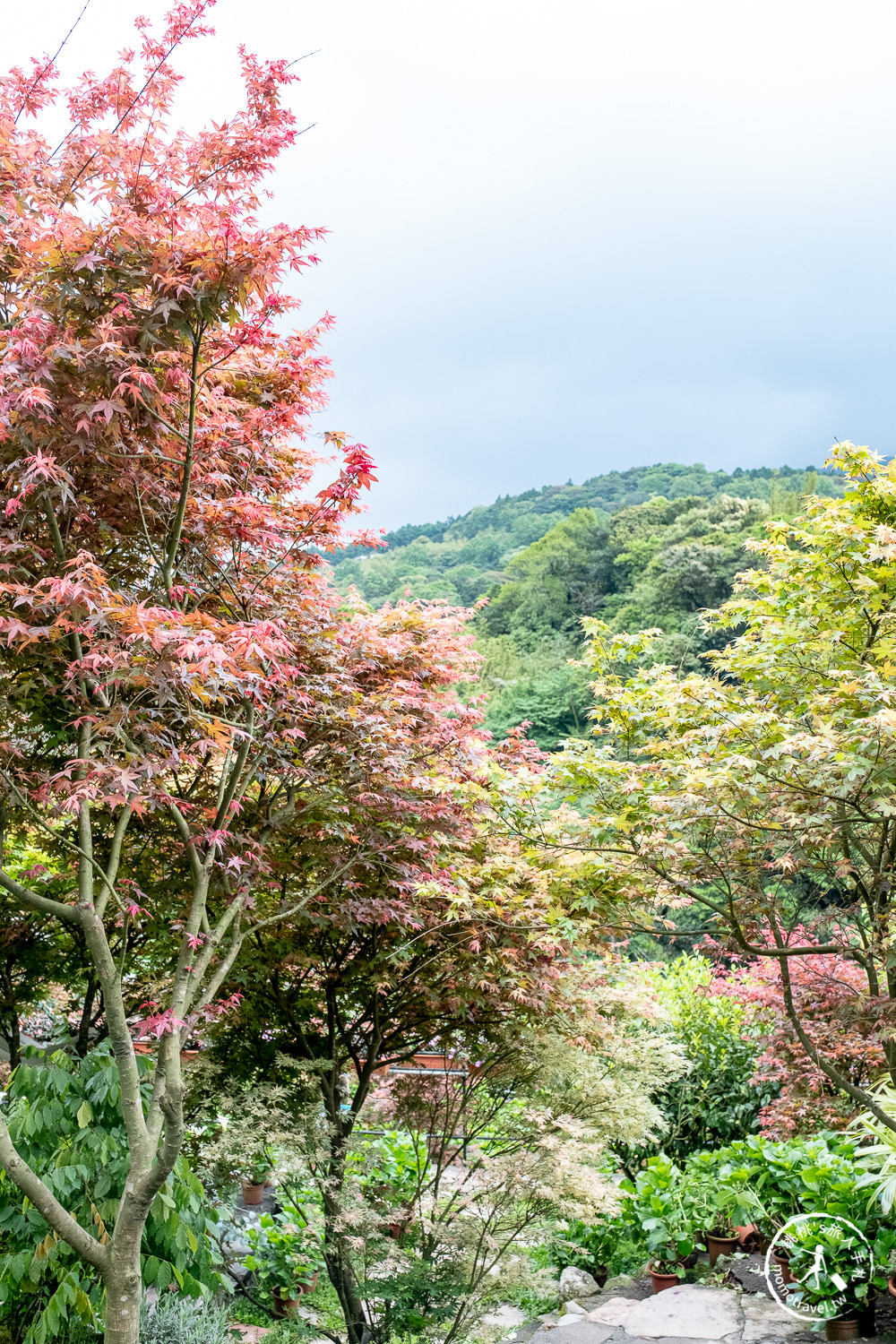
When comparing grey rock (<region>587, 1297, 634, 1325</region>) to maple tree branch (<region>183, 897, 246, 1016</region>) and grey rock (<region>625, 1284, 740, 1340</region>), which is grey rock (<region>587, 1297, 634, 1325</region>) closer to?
grey rock (<region>625, 1284, 740, 1340</region>)

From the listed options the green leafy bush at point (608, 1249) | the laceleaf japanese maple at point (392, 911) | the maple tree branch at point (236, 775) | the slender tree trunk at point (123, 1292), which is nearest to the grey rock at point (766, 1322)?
the green leafy bush at point (608, 1249)

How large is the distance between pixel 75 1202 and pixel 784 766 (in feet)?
10.8

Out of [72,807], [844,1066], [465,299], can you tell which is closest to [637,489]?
[465,299]

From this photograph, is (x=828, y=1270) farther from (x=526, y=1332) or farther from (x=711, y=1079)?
(x=711, y=1079)

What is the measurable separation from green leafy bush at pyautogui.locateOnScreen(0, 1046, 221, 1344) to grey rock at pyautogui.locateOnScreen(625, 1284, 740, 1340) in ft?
7.45

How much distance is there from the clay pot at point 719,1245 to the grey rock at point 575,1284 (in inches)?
29.8

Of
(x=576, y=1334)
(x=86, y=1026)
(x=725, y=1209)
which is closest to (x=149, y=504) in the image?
(x=86, y=1026)

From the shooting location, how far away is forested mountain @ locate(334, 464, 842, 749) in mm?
26297

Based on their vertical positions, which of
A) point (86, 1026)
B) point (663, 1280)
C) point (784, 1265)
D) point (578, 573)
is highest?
point (578, 573)

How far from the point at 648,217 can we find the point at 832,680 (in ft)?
169

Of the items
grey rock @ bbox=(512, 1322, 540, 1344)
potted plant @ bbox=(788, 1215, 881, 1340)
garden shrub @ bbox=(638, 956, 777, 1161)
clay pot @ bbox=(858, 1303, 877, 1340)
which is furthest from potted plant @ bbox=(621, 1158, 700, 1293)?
garden shrub @ bbox=(638, 956, 777, 1161)

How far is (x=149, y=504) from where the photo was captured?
3.45 meters

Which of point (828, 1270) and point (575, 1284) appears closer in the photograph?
point (828, 1270)

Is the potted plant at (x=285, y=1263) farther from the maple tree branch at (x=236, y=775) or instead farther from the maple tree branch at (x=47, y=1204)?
the maple tree branch at (x=236, y=775)
